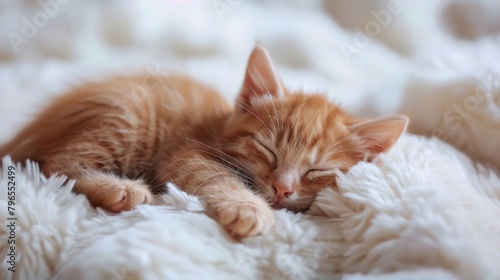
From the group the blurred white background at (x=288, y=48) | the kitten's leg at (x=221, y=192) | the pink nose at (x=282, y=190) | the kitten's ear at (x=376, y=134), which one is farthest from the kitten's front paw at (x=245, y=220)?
the blurred white background at (x=288, y=48)

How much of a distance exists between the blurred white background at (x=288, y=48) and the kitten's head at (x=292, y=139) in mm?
378

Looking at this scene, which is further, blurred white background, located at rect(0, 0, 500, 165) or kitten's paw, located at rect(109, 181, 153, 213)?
blurred white background, located at rect(0, 0, 500, 165)

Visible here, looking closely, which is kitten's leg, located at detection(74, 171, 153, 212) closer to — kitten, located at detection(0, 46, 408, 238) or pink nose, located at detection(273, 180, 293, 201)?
kitten, located at detection(0, 46, 408, 238)

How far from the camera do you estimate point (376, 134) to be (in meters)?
1.04

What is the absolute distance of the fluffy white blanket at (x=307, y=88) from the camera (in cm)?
73

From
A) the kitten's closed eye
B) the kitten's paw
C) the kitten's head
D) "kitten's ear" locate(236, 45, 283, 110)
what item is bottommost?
the kitten's paw

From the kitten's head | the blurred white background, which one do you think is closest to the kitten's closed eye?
the kitten's head

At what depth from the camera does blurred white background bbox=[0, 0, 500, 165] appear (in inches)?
52.5

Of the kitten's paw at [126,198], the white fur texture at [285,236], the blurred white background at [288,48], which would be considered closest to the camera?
the white fur texture at [285,236]

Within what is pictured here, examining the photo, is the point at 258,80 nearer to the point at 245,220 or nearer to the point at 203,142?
the point at 203,142

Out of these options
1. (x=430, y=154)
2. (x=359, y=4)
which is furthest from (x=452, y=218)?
(x=359, y=4)

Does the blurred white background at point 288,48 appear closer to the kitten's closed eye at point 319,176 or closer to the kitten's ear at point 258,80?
the kitten's ear at point 258,80

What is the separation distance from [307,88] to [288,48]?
238 mm

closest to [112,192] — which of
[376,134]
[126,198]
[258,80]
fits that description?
[126,198]
